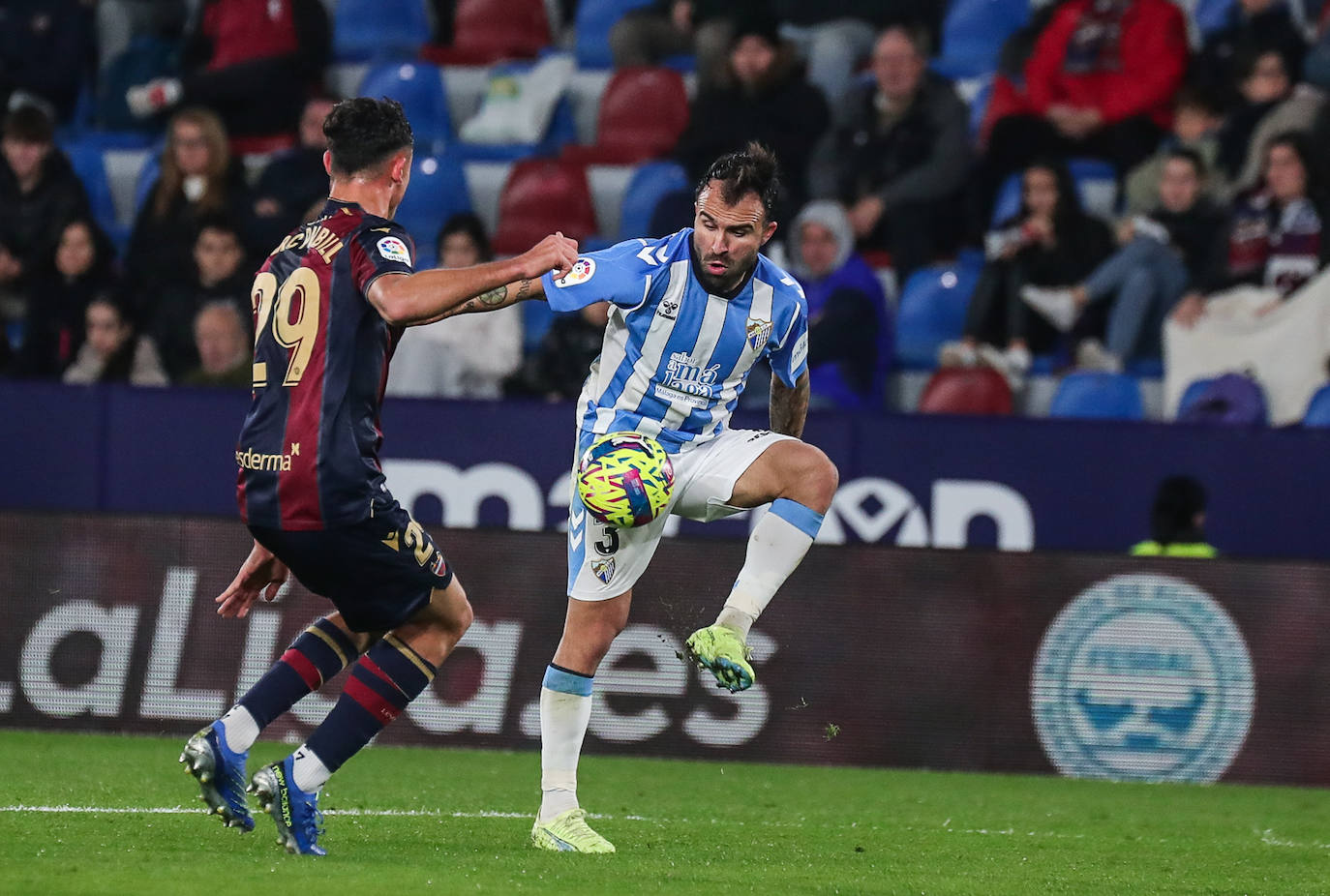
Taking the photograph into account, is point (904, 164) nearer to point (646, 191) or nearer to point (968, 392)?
point (646, 191)

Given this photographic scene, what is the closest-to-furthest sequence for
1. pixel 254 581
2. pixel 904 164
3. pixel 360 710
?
1. pixel 360 710
2. pixel 254 581
3. pixel 904 164

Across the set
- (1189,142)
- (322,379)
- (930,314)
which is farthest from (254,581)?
(1189,142)

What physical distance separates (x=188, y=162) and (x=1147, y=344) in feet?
19.8

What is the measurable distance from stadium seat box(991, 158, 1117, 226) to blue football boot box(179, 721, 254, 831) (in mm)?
7857

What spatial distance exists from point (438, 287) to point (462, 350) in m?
6.42

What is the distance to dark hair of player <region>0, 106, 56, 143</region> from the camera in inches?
496

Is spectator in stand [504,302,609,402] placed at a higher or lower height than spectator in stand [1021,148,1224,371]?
lower

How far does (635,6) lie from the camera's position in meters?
13.9

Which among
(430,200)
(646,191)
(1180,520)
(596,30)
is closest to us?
(1180,520)

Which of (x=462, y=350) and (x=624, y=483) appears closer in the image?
(x=624, y=483)

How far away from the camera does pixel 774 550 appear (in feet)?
19.7

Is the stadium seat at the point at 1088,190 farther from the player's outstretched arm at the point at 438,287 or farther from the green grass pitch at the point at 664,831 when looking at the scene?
the player's outstretched arm at the point at 438,287

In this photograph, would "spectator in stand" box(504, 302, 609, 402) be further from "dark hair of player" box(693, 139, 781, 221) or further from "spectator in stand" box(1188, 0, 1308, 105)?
"dark hair of player" box(693, 139, 781, 221)

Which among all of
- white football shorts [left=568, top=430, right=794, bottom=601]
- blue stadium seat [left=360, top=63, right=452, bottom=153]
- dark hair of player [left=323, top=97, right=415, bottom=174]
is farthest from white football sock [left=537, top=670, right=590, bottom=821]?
blue stadium seat [left=360, top=63, right=452, bottom=153]
